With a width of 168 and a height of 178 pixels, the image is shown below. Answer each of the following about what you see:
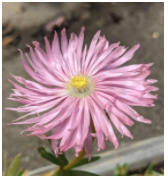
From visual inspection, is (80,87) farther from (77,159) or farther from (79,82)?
(77,159)

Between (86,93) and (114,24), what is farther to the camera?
(114,24)

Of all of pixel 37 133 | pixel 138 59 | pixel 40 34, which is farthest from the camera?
pixel 138 59

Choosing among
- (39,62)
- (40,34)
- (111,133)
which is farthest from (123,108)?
(40,34)

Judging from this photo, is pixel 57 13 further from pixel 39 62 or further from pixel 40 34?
pixel 39 62

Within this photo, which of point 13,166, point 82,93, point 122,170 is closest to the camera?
point 82,93

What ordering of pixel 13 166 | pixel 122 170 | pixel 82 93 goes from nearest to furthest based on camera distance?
pixel 82 93, pixel 13 166, pixel 122 170

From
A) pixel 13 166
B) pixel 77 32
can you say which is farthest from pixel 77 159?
pixel 77 32
